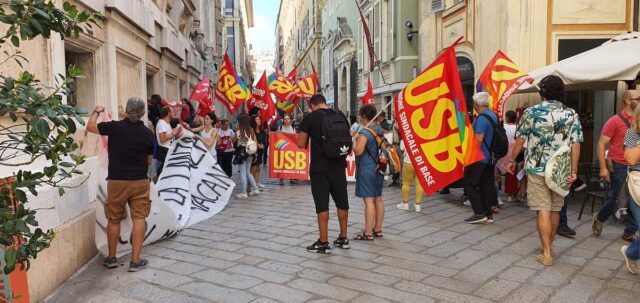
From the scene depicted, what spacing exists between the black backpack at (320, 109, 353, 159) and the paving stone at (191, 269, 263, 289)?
1.49m

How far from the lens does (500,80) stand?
8633 mm

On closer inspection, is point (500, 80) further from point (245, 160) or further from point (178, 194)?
point (178, 194)

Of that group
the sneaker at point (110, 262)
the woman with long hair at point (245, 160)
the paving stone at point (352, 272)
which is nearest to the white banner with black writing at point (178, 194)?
the sneaker at point (110, 262)

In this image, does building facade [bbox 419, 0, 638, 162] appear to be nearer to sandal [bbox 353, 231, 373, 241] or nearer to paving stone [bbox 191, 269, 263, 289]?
sandal [bbox 353, 231, 373, 241]

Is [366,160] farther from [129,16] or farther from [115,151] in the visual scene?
[129,16]

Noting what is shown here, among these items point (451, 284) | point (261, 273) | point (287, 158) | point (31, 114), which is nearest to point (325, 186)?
point (261, 273)

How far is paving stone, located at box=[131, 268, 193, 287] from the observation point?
14.6 feet

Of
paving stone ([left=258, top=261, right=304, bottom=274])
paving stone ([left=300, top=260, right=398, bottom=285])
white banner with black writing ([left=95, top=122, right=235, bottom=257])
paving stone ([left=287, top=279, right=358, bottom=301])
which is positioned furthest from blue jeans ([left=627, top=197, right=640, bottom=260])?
white banner with black writing ([left=95, top=122, right=235, bottom=257])

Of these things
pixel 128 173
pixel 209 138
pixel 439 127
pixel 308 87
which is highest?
pixel 308 87

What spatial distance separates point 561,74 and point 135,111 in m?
5.62

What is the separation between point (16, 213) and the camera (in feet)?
6.12

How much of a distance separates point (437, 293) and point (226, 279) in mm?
1808

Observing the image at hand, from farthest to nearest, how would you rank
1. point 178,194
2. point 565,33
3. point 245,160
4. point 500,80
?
point 565,33 < point 245,160 < point 500,80 < point 178,194

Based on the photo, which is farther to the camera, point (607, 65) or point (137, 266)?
point (607, 65)
